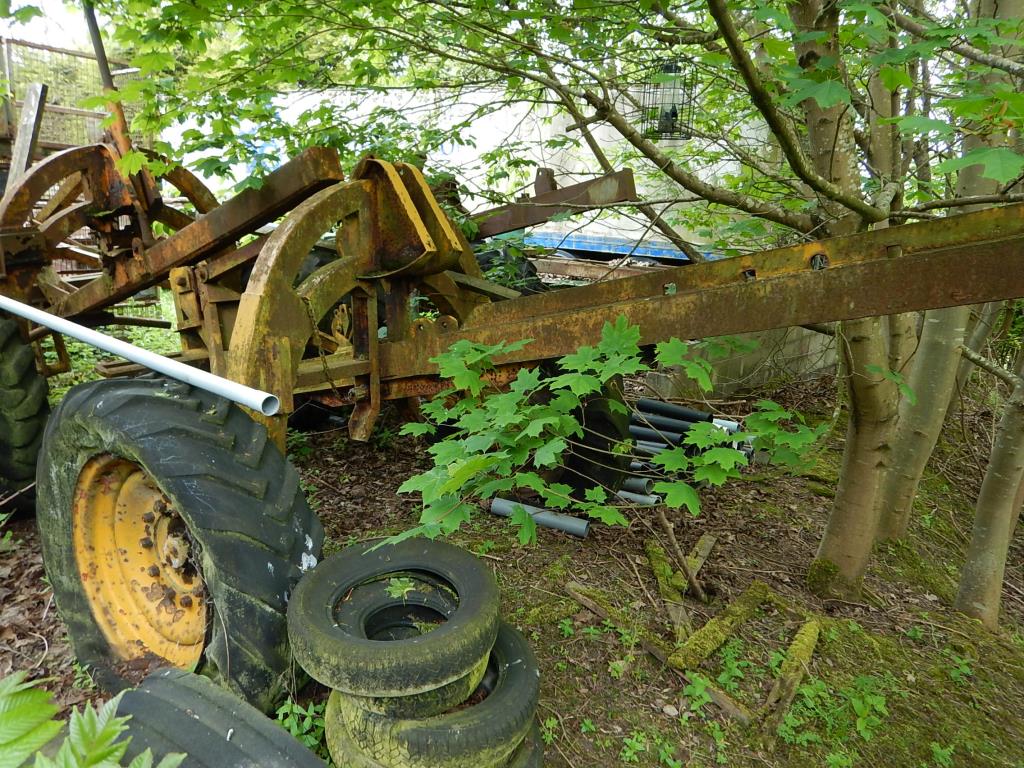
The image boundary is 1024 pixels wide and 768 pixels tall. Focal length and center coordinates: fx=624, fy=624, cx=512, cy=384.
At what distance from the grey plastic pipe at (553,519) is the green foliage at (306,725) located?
1652 millimetres

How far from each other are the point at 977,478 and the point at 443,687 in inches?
228

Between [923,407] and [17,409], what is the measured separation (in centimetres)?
487

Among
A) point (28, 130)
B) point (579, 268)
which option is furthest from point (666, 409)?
point (28, 130)

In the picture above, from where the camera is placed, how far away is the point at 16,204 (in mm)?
3357

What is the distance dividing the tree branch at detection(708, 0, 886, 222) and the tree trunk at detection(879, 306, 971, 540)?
1.14m

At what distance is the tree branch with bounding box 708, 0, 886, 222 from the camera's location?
77.3 inches

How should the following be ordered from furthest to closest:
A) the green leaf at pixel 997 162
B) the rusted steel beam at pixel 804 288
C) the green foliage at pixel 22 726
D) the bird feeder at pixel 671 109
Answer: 1. the bird feeder at pixel 671 109
2. the rusted steel beam at pixel 804 288
3. the green leaf at pixel 997 162
4. the green foliage at pixel 22 726

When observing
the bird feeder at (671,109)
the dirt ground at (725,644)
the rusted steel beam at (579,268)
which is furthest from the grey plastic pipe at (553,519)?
the rusted steel beam at (579,268)

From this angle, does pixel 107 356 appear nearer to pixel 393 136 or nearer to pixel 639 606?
pixel 393 136

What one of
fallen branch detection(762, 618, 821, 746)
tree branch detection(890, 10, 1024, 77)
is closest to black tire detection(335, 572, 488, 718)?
fallen branch detection(762, 618, 821, 746)

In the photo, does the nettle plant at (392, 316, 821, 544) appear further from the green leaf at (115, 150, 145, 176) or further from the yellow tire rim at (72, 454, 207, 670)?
the green leaf at (115, 150, 145, 176)

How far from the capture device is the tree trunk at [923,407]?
323cm

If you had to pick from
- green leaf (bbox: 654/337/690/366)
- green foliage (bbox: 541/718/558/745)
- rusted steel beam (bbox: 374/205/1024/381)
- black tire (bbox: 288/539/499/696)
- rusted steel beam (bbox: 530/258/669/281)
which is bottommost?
green foliage (bbox: 541/718/558/745)

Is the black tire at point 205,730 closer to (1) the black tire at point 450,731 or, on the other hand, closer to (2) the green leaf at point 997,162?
(1) the black tire at point 450,731
